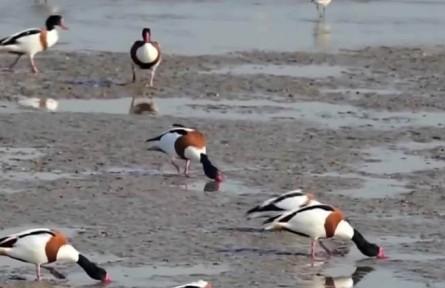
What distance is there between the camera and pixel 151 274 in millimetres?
11195

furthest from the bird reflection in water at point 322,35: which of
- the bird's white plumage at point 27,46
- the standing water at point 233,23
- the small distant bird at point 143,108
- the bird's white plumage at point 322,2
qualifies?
the small distant bird at point 143,108

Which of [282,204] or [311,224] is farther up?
[282,204]

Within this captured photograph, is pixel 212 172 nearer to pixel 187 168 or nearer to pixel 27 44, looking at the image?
pixel 187 168

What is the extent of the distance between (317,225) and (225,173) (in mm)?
3175

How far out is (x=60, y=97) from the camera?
19328 mm

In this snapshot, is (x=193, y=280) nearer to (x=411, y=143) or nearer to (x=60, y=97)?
(x=411, y=143)

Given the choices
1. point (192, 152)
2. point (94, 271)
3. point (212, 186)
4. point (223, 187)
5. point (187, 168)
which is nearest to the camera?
point (94, 271)

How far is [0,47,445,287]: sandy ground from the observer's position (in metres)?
11.7

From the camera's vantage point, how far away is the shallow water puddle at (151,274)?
10.9m

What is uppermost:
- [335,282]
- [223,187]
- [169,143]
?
[169,143]

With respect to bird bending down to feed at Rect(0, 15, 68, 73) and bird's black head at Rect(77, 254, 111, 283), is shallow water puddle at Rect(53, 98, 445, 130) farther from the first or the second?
bird's black head at Rect(77, 254, 111, 283)

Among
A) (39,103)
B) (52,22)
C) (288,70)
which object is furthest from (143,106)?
(52,22)

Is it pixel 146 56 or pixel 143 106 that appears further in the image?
pixel 146 56

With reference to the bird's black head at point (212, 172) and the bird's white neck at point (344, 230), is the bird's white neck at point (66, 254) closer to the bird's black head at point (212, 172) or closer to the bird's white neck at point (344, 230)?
the bird's white neck at point (344, 230)
